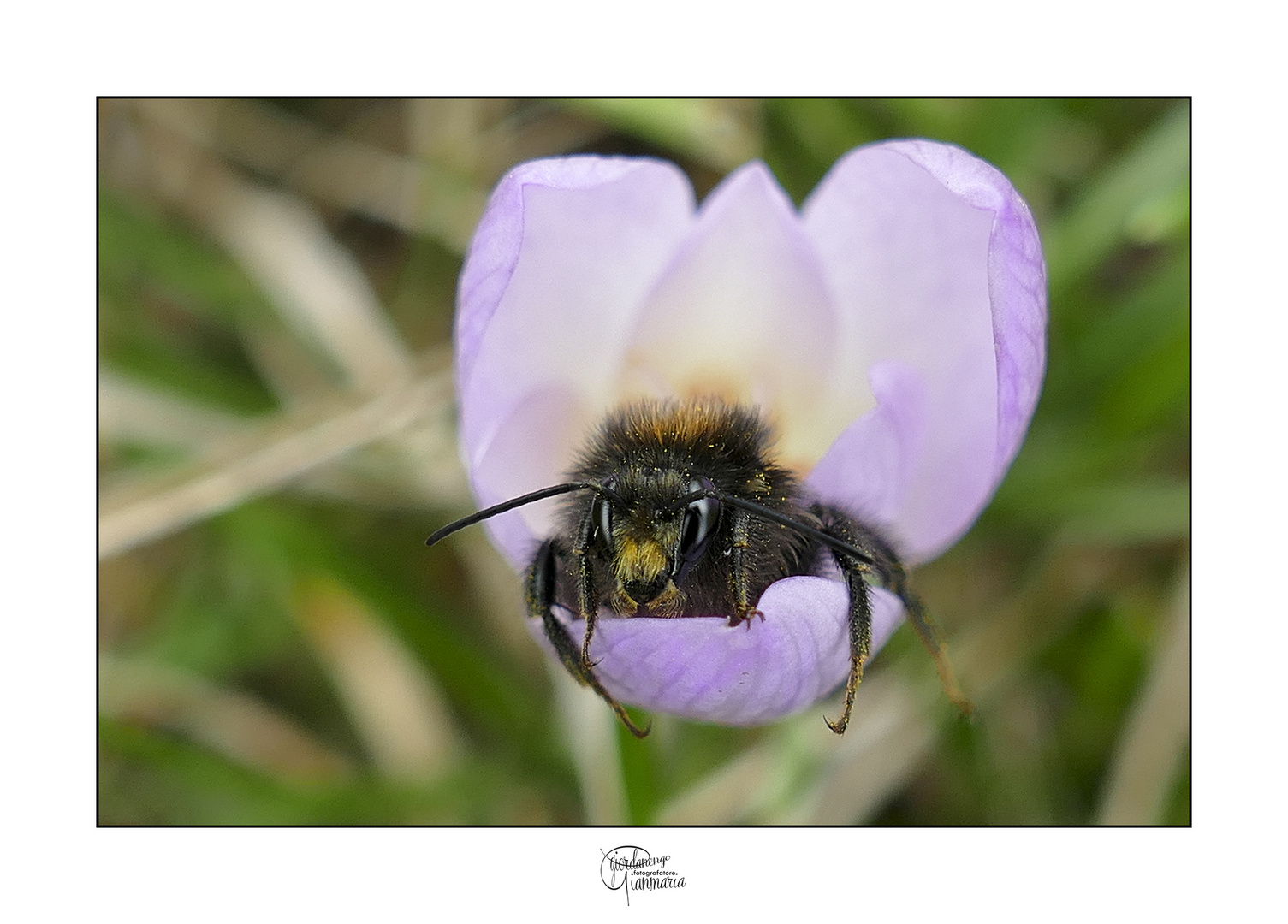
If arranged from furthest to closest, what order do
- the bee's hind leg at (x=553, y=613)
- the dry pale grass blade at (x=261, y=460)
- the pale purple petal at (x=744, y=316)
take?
the dry pale grass blade at (x=261, y=460), the pale purple petal at (x=744, y=316), the bee's hind leg at (x=553, y=613)

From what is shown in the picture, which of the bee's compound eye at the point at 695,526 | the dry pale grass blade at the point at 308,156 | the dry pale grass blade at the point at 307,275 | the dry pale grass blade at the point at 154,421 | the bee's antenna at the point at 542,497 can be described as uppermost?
the dry pale grass blade at the point at 308,156

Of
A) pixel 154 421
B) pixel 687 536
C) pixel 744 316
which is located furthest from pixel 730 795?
pixel 154 421

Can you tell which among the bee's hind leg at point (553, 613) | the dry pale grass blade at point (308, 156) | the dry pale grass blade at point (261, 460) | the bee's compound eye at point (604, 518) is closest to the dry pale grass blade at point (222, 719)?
the dry pale grass blade at point (261, 460)

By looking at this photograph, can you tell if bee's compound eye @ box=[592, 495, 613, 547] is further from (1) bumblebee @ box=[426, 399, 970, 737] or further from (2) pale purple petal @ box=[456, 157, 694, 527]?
(2) pale purple petal @ box=[456, 157, 694, 527]

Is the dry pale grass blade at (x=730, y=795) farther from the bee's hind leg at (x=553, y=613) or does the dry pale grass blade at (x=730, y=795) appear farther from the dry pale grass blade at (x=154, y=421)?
the dry pale grass blade at (x=154, y=421)

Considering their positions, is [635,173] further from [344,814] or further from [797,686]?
[344,814]

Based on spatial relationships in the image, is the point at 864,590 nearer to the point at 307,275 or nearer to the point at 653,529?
the point at 653,529
